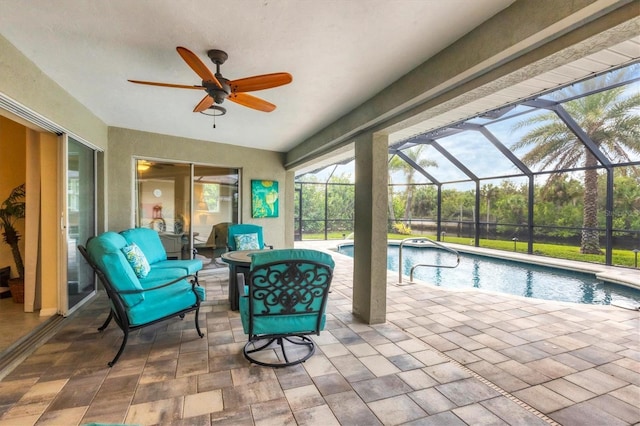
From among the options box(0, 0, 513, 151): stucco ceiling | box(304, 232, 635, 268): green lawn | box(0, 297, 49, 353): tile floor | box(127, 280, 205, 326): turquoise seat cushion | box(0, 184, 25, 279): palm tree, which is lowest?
box(0, 297, 49, 353): tile floor

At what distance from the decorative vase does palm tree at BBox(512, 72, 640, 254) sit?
10.2 meters

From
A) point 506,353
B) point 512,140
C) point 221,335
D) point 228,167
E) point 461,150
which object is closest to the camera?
point 506,353

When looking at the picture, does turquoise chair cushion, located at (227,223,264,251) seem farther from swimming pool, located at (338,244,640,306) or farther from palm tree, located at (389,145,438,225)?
palm tree, located at (389,145,438,225)

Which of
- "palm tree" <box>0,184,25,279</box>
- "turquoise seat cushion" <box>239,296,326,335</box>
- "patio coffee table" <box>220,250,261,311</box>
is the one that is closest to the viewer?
"turquoise seat cushion" <box>239,296,326,335</box>

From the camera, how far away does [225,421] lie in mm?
1829

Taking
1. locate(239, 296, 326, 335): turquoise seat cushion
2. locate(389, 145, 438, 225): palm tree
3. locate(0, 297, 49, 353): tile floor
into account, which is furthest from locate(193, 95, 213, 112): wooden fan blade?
locate(389, 145, 438, 225): palm tree

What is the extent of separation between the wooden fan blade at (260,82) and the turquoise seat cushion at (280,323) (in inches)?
67.9

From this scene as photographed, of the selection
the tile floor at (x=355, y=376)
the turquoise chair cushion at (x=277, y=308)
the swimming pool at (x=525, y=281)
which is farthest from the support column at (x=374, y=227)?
the swimming pool at (x=525, y=281)

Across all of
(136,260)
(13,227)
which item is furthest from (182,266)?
(13,227)

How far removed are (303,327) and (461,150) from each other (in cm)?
854

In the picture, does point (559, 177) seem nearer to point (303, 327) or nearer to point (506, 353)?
point (506, 353)

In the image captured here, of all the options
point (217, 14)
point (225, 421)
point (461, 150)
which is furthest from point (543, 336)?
point (461, 150)

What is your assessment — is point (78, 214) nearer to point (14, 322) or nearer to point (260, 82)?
point (14, 322)

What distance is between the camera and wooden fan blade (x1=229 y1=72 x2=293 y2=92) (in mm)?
2127
